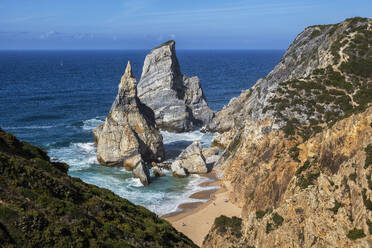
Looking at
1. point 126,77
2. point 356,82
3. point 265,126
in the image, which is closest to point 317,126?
point 265,126

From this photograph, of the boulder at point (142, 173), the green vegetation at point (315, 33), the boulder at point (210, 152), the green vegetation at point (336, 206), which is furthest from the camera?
the green vegetation at point (315, 33)

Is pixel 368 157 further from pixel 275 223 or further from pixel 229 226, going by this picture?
pixel 229 226

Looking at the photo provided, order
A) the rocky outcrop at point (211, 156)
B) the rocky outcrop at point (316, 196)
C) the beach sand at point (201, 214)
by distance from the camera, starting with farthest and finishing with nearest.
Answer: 1. the rocky outcrop at point (211, 156)
2. the beach sand at point (201, 214)
3. the rocky outcrop at point (316, 196)

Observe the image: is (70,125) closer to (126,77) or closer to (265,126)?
(126,77)

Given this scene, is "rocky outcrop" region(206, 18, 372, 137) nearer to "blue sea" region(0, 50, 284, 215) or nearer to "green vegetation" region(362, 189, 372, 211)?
"blue sea" region(0, 50, 284, 215)

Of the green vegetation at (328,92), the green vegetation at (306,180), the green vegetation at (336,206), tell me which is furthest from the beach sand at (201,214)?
the green vegetation at (336,206)

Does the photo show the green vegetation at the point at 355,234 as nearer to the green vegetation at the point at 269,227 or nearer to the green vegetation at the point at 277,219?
the green vegetation at the point at 277,219

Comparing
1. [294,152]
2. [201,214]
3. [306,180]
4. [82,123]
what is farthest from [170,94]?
[306,180]
